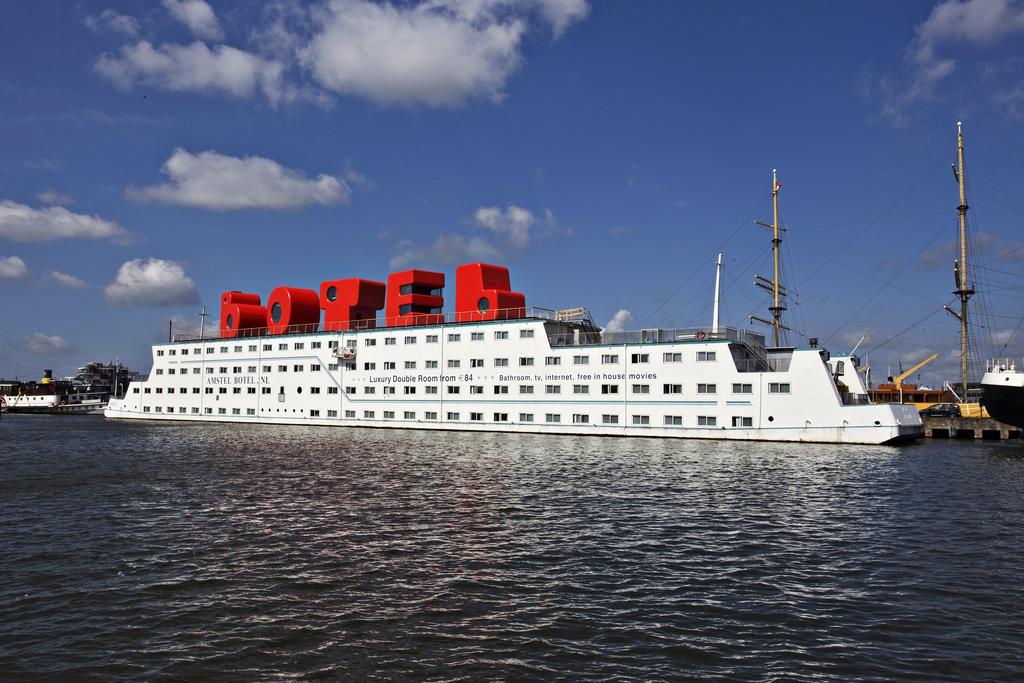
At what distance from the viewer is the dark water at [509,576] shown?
11.4 m

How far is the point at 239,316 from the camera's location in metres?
80.6

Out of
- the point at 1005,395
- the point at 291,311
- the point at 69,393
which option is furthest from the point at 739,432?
the point at 69,393

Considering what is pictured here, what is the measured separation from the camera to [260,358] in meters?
76.6

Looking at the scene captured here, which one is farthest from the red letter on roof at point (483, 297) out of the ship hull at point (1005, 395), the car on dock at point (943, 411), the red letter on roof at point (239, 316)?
the car on dock at point (943, 411)

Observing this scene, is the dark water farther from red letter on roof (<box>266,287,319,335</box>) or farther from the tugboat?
the tugboat

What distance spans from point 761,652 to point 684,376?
4241 cm

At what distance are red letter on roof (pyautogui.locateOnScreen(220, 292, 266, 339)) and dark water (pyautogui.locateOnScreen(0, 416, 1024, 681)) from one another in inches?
1951

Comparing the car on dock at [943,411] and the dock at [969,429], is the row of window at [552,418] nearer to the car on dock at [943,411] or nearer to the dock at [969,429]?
the dock at [969,429]

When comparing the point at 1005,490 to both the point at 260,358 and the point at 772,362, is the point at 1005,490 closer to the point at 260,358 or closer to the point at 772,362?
the point at 772,362

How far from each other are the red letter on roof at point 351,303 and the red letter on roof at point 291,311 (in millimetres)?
3405

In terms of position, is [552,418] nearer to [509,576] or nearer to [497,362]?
[497,362]

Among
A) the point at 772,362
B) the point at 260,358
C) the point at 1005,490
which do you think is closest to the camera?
the point at 1005,490

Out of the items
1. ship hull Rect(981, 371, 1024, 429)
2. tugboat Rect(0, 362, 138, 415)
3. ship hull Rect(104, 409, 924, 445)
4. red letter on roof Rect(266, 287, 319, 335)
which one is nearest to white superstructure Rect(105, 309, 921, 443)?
ship hull Rect(104, 409, 924, 445)

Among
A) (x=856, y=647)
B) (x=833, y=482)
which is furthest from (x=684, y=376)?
(x=856, y=647)
